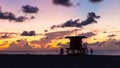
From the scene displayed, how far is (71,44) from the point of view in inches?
3652

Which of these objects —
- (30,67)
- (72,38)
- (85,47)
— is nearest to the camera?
(30,67)

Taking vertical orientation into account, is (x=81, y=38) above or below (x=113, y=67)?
above

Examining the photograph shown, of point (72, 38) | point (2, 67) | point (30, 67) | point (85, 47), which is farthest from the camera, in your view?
point (85, 47)

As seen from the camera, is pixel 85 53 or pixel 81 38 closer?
pixel 81 38

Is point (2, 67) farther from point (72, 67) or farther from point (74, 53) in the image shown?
point (74, 53)

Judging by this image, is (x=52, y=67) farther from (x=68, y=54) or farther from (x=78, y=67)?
(x=68, y=54)

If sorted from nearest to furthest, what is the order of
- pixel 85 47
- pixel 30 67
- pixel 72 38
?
pixel 30 67
pixel 72 38
pixel 85 47

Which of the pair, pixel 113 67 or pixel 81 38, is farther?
pixel 81 38

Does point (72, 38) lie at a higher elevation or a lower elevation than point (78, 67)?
higher

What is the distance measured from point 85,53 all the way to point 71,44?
10.7 m

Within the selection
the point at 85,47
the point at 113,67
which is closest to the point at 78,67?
the point at 113,67

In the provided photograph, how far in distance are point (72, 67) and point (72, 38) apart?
4147 centimetres

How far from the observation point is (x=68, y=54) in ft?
342

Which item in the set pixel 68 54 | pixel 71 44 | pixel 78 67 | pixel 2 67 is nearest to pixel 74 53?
pixel 68 54
